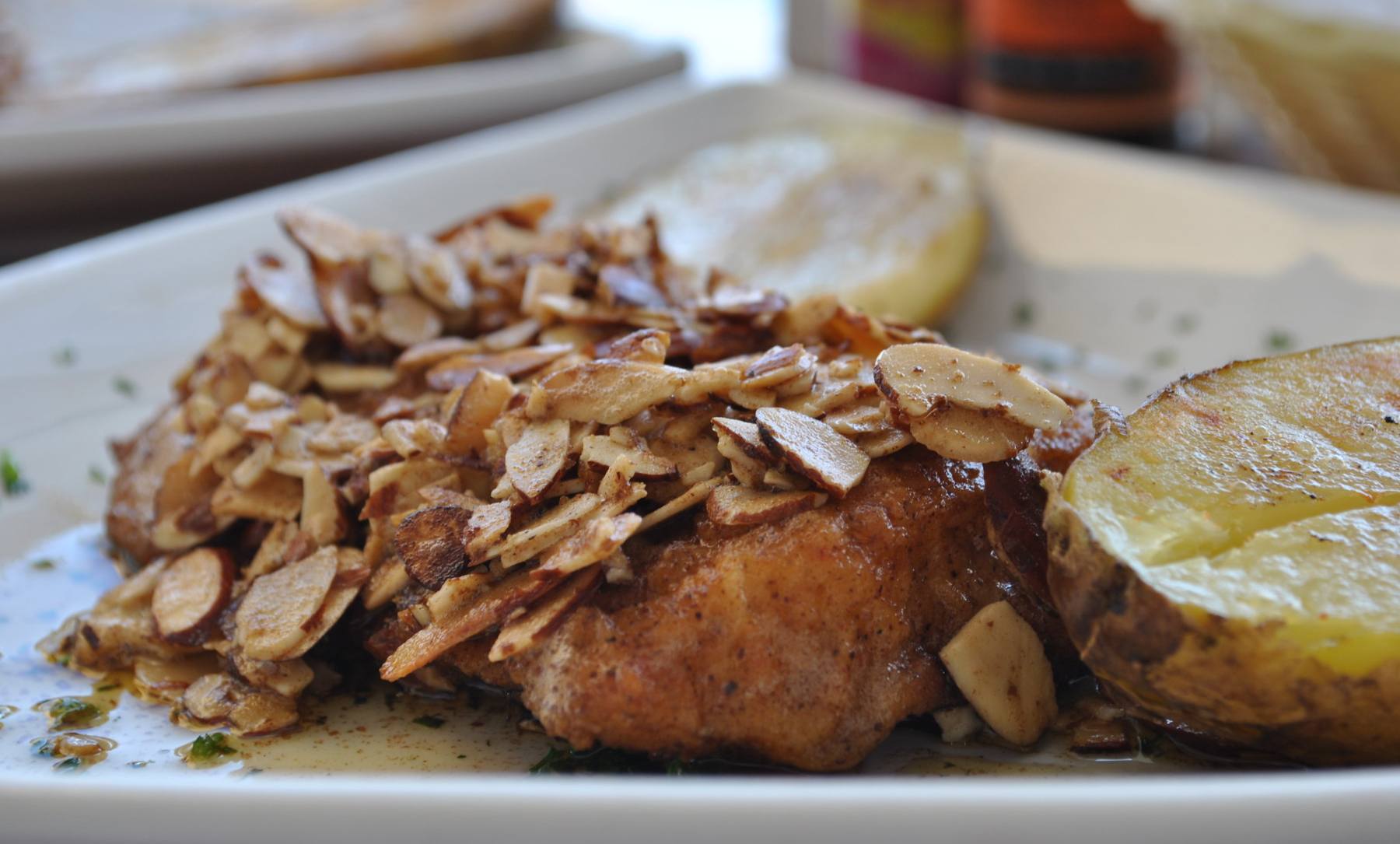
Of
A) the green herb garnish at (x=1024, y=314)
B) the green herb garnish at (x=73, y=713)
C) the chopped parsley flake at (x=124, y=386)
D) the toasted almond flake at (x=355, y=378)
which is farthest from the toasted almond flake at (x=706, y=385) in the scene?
the green herb garnish at (x=1024, y=314)

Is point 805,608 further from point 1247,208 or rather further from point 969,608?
point 1247,208

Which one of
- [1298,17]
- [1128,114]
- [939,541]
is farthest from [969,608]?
[1128,114]

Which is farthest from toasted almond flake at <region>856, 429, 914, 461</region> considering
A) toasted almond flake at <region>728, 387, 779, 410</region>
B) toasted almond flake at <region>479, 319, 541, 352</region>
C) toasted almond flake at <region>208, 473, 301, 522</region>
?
toasted almond flake at <region>208, 473, 301, 522</region>

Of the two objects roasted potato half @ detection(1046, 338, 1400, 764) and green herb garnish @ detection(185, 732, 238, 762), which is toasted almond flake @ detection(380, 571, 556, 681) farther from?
roasted potato half @ detection(1046, 338, 1400, 764)

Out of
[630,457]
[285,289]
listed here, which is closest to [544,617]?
[630,457]

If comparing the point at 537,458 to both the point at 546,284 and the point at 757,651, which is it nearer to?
the point at 757,651
